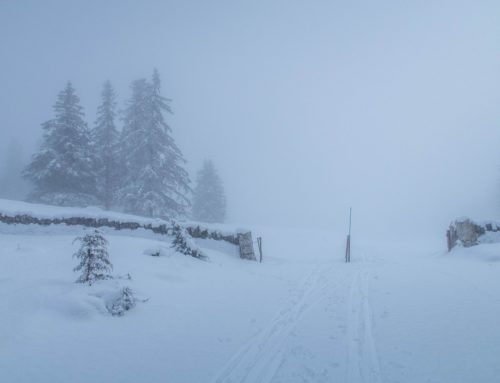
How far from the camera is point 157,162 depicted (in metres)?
25.6

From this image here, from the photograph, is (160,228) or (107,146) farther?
(107,146)

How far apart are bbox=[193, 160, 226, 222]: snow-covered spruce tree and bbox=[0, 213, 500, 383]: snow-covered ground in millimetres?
28017

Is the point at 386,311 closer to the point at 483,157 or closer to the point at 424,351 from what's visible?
the point at 424,351

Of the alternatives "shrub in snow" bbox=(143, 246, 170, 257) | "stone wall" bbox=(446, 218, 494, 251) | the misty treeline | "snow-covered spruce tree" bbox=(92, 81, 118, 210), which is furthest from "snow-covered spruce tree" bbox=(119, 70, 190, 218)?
"stone wall" bbox=(446, 218, 494, 251)

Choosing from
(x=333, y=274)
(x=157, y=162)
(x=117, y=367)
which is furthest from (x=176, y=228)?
(x=157, y=162)

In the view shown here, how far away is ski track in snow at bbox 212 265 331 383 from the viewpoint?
17.4 ft

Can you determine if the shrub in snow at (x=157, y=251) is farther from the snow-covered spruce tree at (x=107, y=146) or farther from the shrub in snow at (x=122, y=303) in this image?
the snow-covered spruce tree at (x=107, y=146)

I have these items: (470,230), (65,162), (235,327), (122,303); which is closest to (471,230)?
(470,230)

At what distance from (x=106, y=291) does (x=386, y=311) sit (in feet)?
22.2

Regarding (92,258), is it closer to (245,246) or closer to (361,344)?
(361,344)

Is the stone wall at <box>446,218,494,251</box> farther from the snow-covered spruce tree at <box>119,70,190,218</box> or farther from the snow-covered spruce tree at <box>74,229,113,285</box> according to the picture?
the snow-covered spruce tree at <box>119,70,190,218</box>

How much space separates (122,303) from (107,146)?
2402 centimetres

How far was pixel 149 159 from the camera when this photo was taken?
84.2ft

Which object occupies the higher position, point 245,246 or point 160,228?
point 160,228
